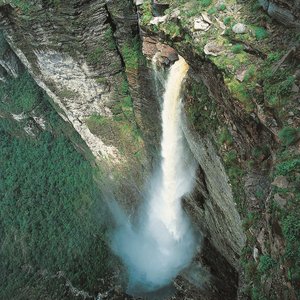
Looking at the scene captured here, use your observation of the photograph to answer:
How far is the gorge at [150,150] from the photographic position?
637cm

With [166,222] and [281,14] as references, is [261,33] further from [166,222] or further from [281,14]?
[166,222]

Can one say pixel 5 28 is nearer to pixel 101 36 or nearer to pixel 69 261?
pixel 101 36

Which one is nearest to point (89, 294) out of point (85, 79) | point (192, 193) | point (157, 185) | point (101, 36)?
point (157, 185)

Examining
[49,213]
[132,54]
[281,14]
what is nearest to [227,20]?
[281,14]

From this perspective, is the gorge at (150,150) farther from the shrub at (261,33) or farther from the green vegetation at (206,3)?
the green vegetation at (206,3)

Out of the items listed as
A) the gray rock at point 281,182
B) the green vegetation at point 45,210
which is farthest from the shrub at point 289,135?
the green vegetation at point 45,210

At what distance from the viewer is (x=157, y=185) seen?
14414 millimetres

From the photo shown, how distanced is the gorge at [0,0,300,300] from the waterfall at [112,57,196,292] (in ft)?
0.21

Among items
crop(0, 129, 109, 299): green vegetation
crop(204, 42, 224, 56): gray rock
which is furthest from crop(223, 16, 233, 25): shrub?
crop(0, 129, 109, 299): green vegetation

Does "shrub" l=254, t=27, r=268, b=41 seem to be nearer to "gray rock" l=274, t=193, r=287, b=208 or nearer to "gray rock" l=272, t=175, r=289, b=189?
"gray rock" l=272, t=175, r=289, b=189

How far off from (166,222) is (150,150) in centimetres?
345

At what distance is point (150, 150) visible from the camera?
1404 cm

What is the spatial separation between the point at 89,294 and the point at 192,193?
25.4ft

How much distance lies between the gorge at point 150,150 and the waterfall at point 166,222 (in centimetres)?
7
